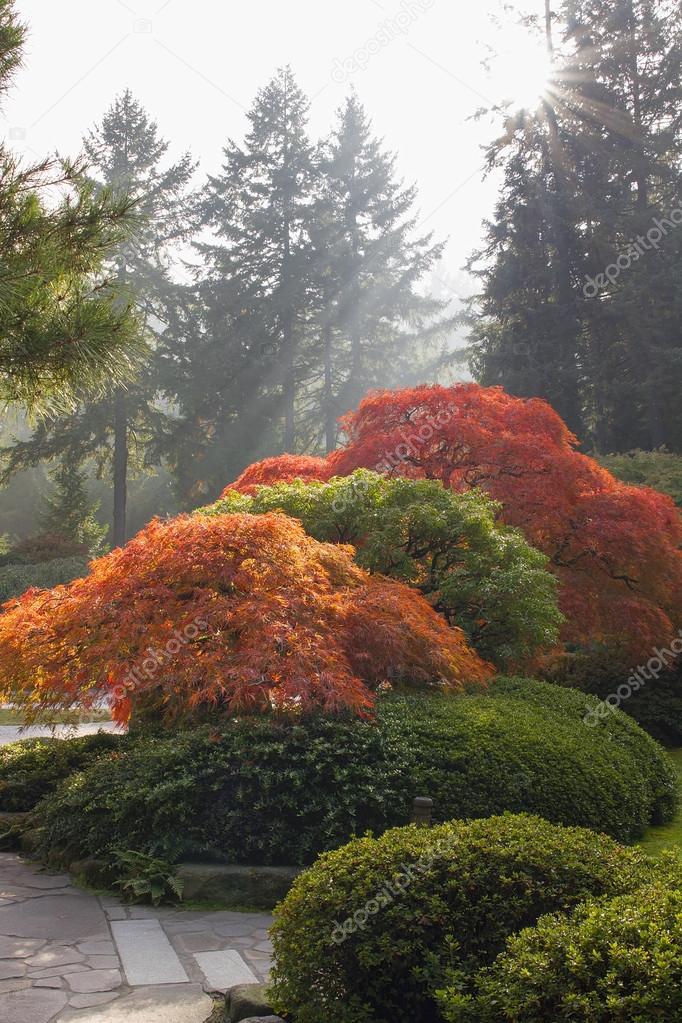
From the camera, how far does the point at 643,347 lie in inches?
784

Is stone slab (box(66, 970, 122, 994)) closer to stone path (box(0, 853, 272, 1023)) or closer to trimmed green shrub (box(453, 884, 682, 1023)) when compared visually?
stone path (box(0, 853, 272, 1023))

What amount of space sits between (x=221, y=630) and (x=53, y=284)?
10.3ft

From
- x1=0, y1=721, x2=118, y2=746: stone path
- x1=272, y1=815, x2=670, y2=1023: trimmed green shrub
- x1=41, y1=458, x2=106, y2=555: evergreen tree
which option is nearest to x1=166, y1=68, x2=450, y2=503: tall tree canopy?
x1=41, y1=458, x2=106, y2=555: evergreen tree

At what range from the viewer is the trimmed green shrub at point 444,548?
816 centimetres

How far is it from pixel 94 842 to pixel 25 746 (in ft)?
8.82

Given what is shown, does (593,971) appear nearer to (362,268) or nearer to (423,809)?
(423,809)

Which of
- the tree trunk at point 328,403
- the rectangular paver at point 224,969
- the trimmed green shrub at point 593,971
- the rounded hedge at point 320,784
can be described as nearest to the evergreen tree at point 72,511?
the tree trunk at point 328,403

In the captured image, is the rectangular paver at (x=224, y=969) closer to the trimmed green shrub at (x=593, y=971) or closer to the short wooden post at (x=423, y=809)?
the short wooden post at (x=423, y=809)

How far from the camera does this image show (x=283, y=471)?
37.4 ft

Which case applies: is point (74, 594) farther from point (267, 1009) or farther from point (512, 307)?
point (512, 307)

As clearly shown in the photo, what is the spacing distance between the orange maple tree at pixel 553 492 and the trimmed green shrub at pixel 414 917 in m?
6.51

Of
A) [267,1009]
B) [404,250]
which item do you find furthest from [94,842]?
[404,250]

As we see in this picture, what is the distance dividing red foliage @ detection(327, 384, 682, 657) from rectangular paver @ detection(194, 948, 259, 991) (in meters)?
6.38

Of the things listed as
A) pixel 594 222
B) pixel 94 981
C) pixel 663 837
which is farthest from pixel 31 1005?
pixel 594 222
